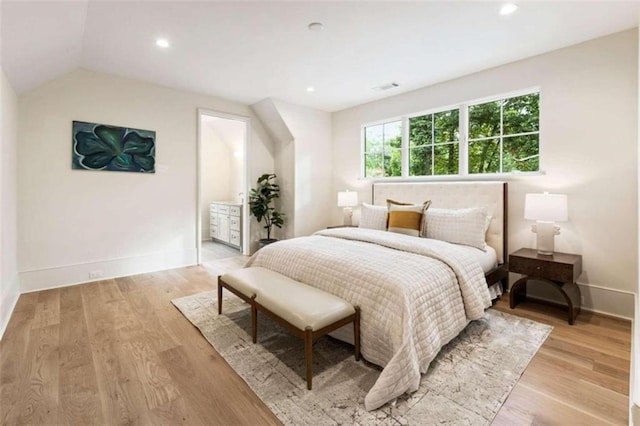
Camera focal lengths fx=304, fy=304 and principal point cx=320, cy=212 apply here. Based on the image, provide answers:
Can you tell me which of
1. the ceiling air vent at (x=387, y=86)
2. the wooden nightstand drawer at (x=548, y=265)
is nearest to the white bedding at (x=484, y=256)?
the wooden nightstand drawer at (x=548, y=265)

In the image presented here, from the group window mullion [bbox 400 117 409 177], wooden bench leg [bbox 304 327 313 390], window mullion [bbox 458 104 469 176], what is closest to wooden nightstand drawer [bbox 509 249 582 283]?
window mullion [bbox 458 104 469 176]

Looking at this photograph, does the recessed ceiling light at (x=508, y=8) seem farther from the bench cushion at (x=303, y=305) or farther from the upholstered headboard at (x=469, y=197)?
the bench cushion at (x=303, y=305)

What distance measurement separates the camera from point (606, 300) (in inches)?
113

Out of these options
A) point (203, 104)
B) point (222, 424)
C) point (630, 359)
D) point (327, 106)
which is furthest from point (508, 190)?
point (203, 104)

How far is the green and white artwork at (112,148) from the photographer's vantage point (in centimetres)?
366

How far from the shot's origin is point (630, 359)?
2084 millimetres

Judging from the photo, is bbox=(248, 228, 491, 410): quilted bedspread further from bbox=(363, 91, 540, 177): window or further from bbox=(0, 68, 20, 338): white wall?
bbox=(0, 68, 20, 338): white wall

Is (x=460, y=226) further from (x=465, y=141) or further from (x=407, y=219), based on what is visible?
(x=465, y=141)

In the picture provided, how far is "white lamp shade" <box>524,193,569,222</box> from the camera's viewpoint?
2.77 meters

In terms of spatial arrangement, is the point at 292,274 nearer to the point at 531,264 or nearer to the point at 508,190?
the point at 531,264

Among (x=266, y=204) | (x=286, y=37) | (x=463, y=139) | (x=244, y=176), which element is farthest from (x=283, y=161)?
(x=463, y=139)

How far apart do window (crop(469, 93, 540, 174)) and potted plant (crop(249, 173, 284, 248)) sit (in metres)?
3.10

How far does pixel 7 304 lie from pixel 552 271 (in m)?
4.87

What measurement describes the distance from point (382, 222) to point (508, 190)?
4.77 ft
